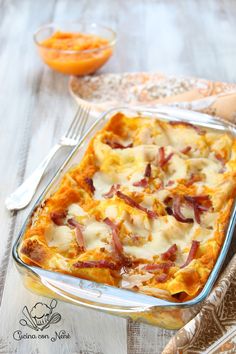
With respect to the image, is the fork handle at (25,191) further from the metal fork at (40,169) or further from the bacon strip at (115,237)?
the bacon strip at (115,237)

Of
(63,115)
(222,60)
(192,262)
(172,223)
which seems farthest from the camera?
(222,60)

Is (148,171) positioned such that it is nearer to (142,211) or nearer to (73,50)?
(142,211)

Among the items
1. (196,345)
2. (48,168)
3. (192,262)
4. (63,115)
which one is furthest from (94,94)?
(196,345)

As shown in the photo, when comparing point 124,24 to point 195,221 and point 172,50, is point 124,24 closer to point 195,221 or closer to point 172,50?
point 172,50

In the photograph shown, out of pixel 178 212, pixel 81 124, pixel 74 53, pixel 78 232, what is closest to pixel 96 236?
pixel 78 232

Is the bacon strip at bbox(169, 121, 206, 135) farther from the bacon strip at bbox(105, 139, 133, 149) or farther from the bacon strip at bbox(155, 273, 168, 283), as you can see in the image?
the bacon strip at bbox(155, 273, 168, 283)

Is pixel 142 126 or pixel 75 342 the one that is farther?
pixel 142 126
